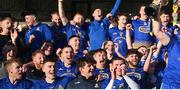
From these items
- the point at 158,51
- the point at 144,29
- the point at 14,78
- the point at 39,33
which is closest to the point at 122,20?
the point at 144,29

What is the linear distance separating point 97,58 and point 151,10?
1159 mm

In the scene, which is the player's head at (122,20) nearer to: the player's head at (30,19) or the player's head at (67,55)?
the player's head at (30,19)

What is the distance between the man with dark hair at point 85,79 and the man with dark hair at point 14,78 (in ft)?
1.72

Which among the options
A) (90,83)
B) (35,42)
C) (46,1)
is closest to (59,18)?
(35,42)

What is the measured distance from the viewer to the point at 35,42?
787 centimetres

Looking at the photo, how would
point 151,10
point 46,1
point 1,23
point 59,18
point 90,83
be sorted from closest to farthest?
point 151,10 < point 90,83 < point 1,23 < point 59,18 < point 46,1

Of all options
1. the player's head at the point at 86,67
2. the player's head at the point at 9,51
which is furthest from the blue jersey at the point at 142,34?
the player's head at the point at 86,67

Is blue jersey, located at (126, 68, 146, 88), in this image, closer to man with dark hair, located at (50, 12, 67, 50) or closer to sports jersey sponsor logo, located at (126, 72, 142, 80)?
sports jersey sponsor logo, located at (126, 72, 142, 80)

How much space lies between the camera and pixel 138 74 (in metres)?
6.59

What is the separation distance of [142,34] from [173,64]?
7.10 ft

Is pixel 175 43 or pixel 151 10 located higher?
pixel 151 10

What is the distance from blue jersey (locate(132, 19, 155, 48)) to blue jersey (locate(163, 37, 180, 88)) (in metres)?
1.98

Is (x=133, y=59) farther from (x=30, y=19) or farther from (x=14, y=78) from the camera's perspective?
(x=30, y=19)

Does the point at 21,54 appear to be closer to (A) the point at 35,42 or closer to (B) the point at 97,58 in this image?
(A) the point at 35,42
